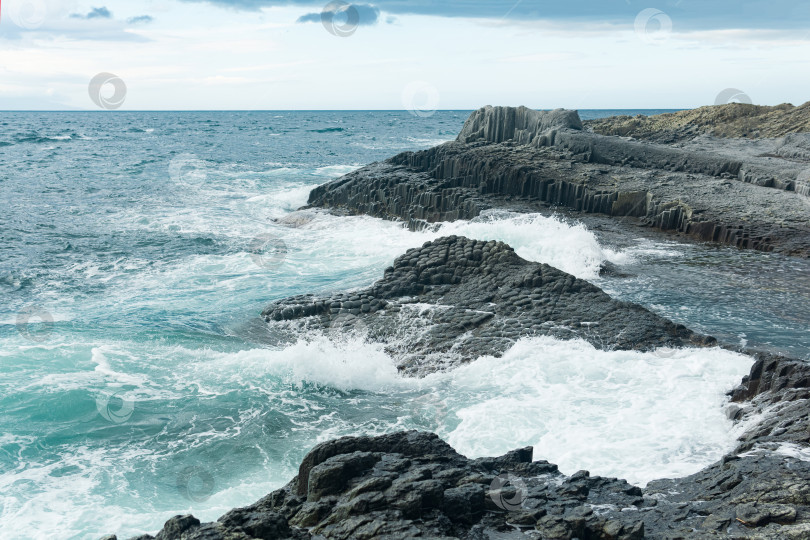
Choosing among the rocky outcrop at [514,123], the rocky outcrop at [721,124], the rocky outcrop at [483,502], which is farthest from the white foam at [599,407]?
the rocky outcrop at [721,124]

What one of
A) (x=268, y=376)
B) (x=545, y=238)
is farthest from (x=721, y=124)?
(x=268, y=376)

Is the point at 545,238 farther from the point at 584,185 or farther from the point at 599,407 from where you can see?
the point at 599,407

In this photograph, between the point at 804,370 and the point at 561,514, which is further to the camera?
the point at 804,370

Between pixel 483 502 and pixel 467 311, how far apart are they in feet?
27.6

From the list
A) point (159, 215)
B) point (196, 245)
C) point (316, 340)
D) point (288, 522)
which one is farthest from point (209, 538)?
point (159, 215)

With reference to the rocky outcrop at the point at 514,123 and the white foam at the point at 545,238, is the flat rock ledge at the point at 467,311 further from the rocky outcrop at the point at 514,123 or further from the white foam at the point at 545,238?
the rocky outcrop at the point at 514,123

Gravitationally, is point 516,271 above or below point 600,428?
above

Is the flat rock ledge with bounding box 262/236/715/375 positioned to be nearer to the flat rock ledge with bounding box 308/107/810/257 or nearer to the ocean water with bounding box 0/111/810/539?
the ocean water with bounding box 0/111/810/539

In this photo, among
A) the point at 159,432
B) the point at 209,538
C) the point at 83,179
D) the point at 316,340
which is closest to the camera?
the point at 209,538

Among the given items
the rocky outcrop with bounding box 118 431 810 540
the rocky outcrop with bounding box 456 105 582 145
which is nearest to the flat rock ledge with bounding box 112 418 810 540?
the rocky outcrop with bounding box 118 431 810 540

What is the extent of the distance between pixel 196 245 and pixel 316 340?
1268 centimetres

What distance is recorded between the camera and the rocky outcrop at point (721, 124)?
4719 cm

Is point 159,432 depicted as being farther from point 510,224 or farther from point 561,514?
point 510,224

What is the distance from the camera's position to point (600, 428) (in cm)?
1055
